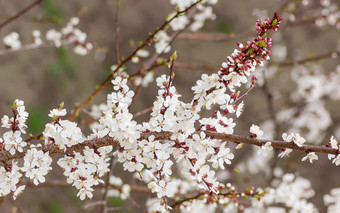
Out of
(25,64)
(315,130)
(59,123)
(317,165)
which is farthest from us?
(317,165)

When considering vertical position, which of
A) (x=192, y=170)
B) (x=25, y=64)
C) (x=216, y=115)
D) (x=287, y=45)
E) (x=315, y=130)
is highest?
(x=287, y=45)

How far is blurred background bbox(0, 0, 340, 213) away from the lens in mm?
4984

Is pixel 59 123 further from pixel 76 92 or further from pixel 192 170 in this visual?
pixel 76 92

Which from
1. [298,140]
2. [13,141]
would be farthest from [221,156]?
[13,141]

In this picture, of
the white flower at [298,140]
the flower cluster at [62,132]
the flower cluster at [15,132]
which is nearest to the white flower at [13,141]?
the flower cluster at [15,132]

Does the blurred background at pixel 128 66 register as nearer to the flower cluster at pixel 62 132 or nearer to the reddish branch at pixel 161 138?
Answer: the reddish branch at pixel 161 138

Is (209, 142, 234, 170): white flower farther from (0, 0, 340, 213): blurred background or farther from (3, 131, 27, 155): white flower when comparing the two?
(0, 0, 340, 213): blurred background

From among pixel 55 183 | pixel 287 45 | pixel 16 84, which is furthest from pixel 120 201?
pixel 287 45

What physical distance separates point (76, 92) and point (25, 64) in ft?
2.64

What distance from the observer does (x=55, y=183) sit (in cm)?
269

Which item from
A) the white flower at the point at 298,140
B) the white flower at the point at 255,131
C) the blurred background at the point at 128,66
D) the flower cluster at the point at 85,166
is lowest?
the flower cluster at the point at 85,166

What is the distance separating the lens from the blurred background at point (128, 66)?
4.98 metres

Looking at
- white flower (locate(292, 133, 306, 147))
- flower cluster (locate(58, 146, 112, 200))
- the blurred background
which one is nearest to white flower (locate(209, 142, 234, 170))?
white flower (locate(292, 133, 306, 147))

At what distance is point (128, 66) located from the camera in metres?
6.14
